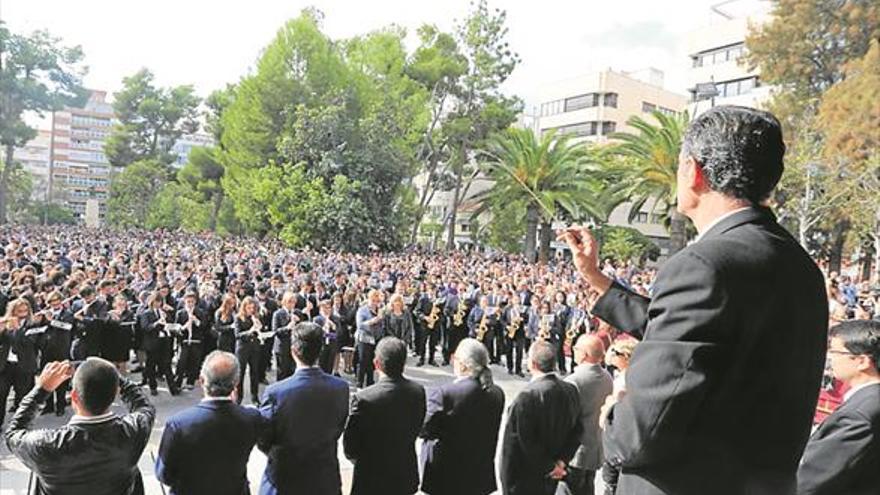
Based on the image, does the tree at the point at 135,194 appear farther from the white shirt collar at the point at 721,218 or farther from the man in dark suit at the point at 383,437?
the white shirt collar at the point at 721,218

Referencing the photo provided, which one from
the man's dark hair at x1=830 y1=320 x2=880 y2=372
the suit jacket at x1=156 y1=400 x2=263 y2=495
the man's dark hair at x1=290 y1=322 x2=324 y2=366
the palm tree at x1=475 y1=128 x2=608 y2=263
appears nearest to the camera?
the man's dark hair at x1=830 y1=320 x2=880 y2=372

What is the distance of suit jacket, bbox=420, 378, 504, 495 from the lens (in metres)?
4.57

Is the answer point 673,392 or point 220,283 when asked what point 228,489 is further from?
point 220,283

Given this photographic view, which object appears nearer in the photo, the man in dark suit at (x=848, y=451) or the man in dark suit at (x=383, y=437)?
the man in dark suit at (x=848, y=451)

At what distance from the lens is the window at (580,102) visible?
58.7 meters

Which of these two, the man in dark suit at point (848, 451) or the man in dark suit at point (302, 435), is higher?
the man in dark suit at point (848, 451)

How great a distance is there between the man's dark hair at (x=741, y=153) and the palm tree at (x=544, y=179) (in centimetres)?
3077

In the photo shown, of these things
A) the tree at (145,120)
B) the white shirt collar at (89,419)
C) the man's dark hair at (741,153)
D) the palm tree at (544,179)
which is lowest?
the white shirt collar at (89,419)

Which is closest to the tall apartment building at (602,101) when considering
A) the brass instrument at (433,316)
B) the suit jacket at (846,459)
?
the brass instrument at (433,316)

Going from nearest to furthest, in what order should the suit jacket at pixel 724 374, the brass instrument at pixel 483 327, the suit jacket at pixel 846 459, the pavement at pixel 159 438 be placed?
the suit jacket at pixel 724 374, the suit jacket at pixel 846 459, the pavement at pixel 159 438, the brass instrument at pixel 483 327

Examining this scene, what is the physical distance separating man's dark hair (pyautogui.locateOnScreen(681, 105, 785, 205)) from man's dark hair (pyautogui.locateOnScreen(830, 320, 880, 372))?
2.00 meters

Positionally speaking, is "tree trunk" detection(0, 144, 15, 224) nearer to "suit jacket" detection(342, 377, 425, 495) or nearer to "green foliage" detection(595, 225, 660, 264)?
"green foliage" detection(595, 225, 660, 264)

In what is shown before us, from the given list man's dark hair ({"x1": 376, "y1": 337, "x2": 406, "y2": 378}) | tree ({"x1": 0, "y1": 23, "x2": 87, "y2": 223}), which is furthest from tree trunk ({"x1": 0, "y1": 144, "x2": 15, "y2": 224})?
man's dark hair ({"x1": 376, "y1": 337, "x2": 406, "y2": 378})

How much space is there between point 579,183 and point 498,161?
456 cm
